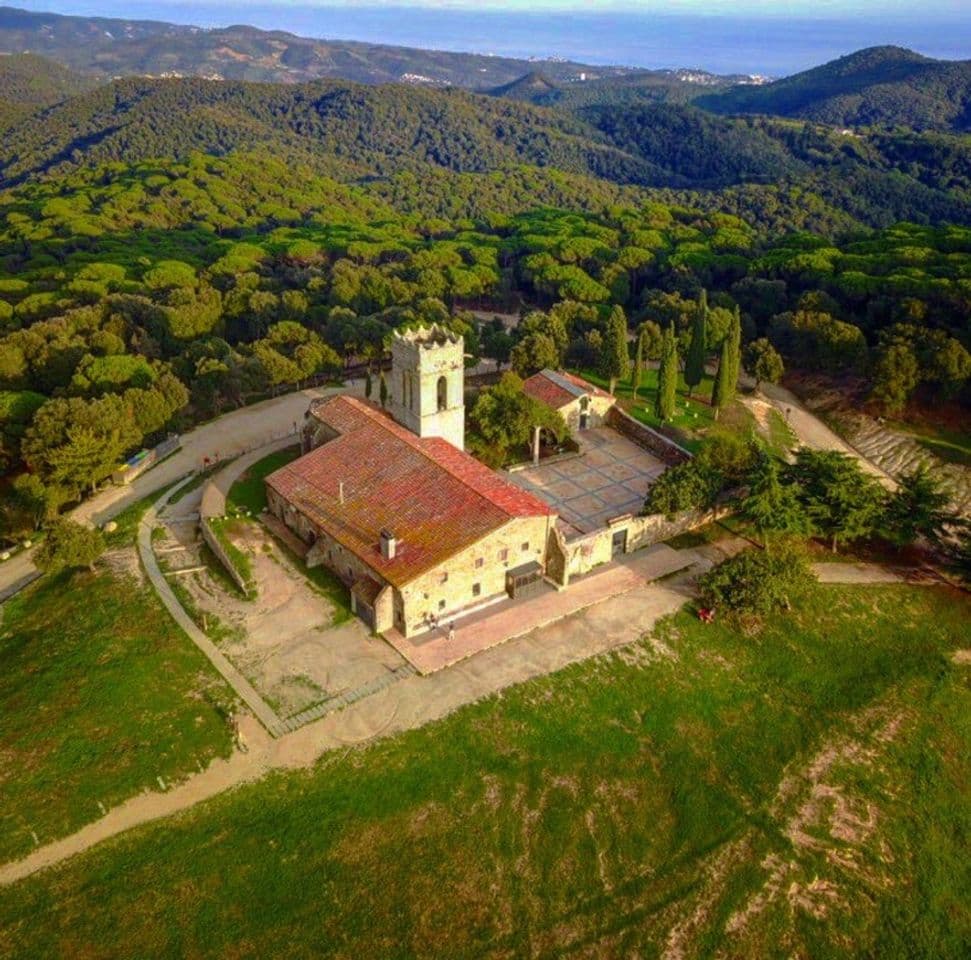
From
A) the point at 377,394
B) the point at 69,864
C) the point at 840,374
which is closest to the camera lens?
the point at 69,864

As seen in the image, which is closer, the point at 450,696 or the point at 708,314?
the point at 450,696


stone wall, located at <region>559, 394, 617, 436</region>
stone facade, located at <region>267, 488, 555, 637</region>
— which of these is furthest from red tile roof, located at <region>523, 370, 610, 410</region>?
stone facade, located at <region>267, 488, 555, 637</region>

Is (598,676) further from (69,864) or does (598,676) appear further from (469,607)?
(69,864)

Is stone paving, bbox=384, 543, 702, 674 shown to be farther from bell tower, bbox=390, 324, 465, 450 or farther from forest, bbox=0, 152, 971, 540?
forest, bbox=0, 152, 971, 540

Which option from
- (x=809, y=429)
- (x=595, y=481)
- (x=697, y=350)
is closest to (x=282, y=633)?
(x=595, y=481)

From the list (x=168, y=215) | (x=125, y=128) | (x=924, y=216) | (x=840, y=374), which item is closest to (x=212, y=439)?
(x=840, y=374)

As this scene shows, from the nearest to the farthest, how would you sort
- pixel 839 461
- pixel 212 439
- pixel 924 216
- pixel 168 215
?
pixel 839 461, pixel 212 439, pixel 168 215, pixel 924 216

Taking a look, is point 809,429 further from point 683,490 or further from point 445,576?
point 445,576
